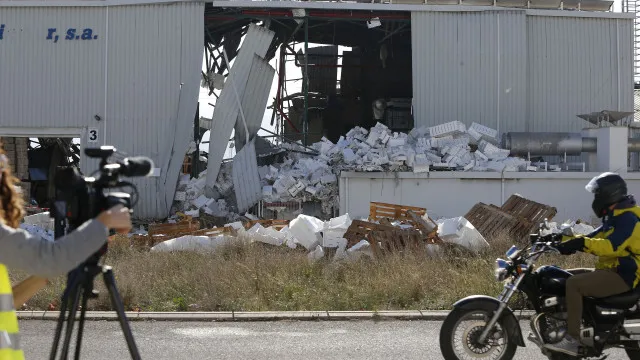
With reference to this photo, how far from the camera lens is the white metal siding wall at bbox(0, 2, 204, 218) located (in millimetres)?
22469

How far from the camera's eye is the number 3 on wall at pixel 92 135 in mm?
22344

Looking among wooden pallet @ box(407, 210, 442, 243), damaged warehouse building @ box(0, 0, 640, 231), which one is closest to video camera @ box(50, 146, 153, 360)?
wooden pallet @ box(407, 210, 442, 243)

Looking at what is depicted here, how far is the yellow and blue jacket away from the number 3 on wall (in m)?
18.5

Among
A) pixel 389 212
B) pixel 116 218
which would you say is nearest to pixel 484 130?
pixel 389 212

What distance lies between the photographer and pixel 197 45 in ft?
74.1

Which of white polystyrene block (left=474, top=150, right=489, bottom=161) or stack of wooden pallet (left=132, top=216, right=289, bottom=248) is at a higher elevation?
white polystyrene block (left=474, top=150, right=489, bottom=161)

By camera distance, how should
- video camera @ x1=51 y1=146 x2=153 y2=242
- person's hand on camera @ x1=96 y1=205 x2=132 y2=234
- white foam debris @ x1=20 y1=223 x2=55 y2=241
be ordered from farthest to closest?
white foam debris @ x1=20 y1=223 x2=55 y2=241, video camera @ x1=51 y1=146 x2=153 y2=242, person's hand on camera @ x1=96 y1=205 x2=132 y2=234

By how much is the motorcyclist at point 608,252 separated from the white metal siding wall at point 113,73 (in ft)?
57.2

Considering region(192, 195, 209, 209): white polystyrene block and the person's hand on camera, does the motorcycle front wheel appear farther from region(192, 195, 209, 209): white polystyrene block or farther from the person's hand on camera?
region(192, 195, 209, 209): white polystyrene block

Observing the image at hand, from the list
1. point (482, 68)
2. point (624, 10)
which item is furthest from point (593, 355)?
point (624, 10)

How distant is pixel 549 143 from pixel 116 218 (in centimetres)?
2005

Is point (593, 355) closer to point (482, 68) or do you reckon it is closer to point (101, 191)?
point (101, 191)

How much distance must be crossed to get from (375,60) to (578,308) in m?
24.1

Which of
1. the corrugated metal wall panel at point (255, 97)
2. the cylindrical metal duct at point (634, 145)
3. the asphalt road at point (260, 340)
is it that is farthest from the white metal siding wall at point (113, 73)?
the asphalt road at point (260, 340)
